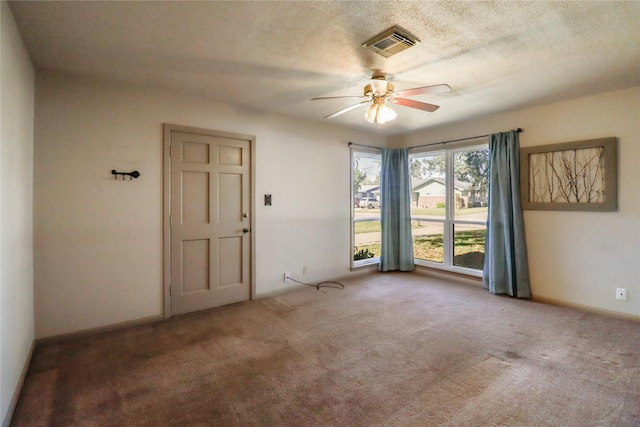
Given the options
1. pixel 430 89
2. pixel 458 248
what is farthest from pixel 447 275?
pixel 430 89

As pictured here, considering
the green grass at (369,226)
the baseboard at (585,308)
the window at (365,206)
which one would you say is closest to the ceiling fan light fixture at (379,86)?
the window at (365,206)

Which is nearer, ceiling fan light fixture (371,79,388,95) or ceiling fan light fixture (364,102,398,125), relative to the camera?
ceiling fan light fixture (371,79,388,95)

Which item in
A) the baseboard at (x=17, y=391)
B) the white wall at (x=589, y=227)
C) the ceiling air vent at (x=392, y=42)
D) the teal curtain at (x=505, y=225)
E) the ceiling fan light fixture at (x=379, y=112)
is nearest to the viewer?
the baseboard at (x=17, y=391)

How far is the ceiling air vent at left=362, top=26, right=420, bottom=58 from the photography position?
2094 mm

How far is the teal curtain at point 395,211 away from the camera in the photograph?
521 centimetres

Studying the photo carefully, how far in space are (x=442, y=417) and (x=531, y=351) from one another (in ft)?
4.37

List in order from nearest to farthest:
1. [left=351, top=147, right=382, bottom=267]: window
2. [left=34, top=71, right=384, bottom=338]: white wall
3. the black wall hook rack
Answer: [left=34, top=71, right=384, bottom=338]: white wall → the black wall hook rack → [left=351, top=147, right=382, bottom=267]: window

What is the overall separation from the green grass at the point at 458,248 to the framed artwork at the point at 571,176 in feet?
2.93

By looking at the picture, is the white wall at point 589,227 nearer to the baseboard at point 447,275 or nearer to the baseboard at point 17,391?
the baseboard at point 447,275

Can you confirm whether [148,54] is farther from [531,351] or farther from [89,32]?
[531,351]

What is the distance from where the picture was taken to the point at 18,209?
214 centimetres

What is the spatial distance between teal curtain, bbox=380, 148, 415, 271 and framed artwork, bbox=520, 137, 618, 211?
5.71 feet

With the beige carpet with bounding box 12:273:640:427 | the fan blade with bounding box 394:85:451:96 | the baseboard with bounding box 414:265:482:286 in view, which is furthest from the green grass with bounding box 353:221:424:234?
the fan blade with bounding box 394:85:451:96

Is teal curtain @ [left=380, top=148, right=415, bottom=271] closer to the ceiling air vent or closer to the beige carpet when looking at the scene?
the beige carpet
